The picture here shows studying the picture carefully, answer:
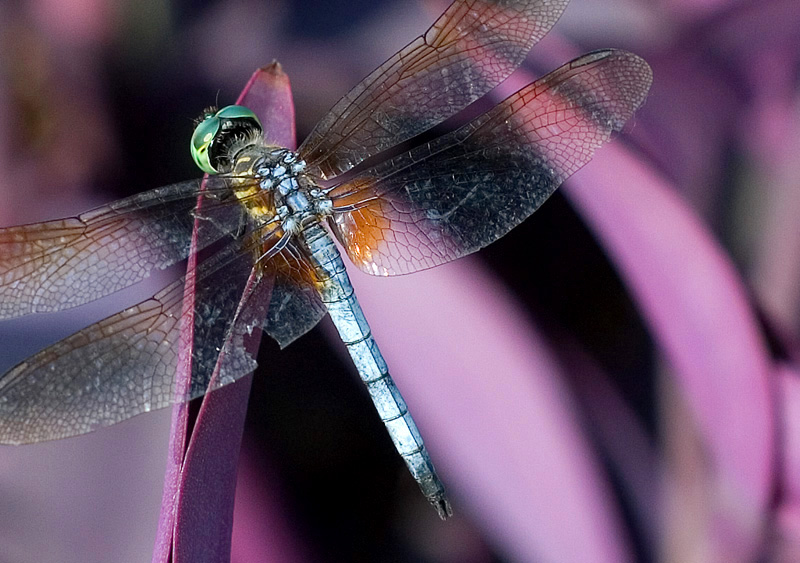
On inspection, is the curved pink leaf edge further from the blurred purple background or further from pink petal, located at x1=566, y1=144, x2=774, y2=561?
pink petal, located at x1=566, y1=144, x2=774, y2=561

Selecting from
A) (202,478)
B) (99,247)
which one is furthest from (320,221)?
(202,478)

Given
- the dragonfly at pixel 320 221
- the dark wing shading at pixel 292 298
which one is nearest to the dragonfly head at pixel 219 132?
A: the dragonfly at pixel 320 221

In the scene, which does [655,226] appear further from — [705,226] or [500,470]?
[500,470]

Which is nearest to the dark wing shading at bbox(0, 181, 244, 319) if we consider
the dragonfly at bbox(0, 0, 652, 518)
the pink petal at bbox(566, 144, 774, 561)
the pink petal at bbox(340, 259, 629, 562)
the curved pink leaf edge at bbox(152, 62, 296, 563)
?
the dragonfly at bbox(0, 0, 652, 518)

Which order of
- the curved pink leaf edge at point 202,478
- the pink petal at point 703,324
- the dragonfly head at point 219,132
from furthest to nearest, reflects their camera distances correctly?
the dragonfly head at point 219,132 → the pink petal at point 703,324 → the curved pink leaf edge at point 202,478

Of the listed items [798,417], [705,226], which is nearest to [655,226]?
[705,226]

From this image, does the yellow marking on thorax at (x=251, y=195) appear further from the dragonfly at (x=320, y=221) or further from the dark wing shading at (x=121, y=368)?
the dark wing shading at (x=121, y=368)

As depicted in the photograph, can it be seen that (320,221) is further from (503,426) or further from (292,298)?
(503,426)
